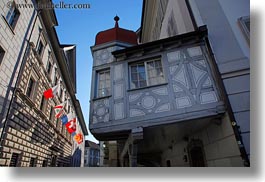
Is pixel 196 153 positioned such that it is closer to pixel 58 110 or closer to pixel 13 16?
pixel 58 110

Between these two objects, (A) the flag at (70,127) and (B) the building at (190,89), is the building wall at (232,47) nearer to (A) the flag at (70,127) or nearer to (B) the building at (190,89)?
(B) the building at (190,89)

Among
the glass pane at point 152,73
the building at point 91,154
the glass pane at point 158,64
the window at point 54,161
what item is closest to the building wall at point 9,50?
the glass pane at point 152,73

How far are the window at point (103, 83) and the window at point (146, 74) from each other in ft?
2.24

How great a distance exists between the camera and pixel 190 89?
11.4 ft

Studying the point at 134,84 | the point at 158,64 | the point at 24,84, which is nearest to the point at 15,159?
the point at 24,84

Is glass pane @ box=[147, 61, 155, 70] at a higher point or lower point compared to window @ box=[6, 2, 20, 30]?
lower

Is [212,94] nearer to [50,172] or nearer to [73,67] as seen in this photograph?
[50,172]

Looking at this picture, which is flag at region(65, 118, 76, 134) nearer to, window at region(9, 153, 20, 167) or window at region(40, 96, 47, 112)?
window at region(40, 96, 47, 112)

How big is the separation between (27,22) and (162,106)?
5.26m

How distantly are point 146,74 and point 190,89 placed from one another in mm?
1100

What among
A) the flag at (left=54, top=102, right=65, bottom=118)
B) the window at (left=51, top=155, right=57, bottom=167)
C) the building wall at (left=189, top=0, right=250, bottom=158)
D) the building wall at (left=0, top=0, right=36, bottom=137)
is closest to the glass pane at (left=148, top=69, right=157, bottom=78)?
the building wall at (left=189, top=0, right=250, bottom=158)

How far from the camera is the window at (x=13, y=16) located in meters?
4.41

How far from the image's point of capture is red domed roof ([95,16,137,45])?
16.8ft

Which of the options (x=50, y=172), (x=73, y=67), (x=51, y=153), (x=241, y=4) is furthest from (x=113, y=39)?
(x=73, y=67)
